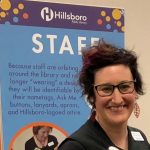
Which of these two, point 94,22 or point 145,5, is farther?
point 145,5

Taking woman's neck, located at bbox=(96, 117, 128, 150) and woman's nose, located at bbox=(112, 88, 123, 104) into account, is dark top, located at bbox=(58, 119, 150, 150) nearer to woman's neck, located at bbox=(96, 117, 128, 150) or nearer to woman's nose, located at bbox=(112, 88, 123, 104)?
→ woman's neck, located at bbox=(96, 117, 128, 150)

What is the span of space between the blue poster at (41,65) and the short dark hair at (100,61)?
54cm

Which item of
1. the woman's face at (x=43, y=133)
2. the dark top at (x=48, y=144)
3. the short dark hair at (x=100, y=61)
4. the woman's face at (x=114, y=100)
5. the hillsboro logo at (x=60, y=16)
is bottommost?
the dark top at (x=48, y=144)

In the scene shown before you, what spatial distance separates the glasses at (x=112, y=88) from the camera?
119cm

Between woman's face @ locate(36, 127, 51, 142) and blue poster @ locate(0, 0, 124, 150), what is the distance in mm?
27

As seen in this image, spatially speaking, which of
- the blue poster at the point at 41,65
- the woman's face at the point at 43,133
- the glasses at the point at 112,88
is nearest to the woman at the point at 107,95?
the glasses at the point at 112,88

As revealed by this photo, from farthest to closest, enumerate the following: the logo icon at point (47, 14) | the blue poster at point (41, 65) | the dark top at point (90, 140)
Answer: the logo icon at point (47, 14) → the blue poster at point (41, 65) → the dark top at point (90, 140)

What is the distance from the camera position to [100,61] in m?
1.24

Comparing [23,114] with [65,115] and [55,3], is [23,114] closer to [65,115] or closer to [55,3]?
[65,115]

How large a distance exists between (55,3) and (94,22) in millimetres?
263

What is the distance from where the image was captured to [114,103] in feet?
3.89

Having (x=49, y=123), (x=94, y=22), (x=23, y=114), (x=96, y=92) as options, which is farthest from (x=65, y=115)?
(x=96, y=92)

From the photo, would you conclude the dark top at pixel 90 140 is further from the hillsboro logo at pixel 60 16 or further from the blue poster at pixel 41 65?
the hillsboro logo at pixel 60 16

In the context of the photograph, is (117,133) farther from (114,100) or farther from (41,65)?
(41,65)
